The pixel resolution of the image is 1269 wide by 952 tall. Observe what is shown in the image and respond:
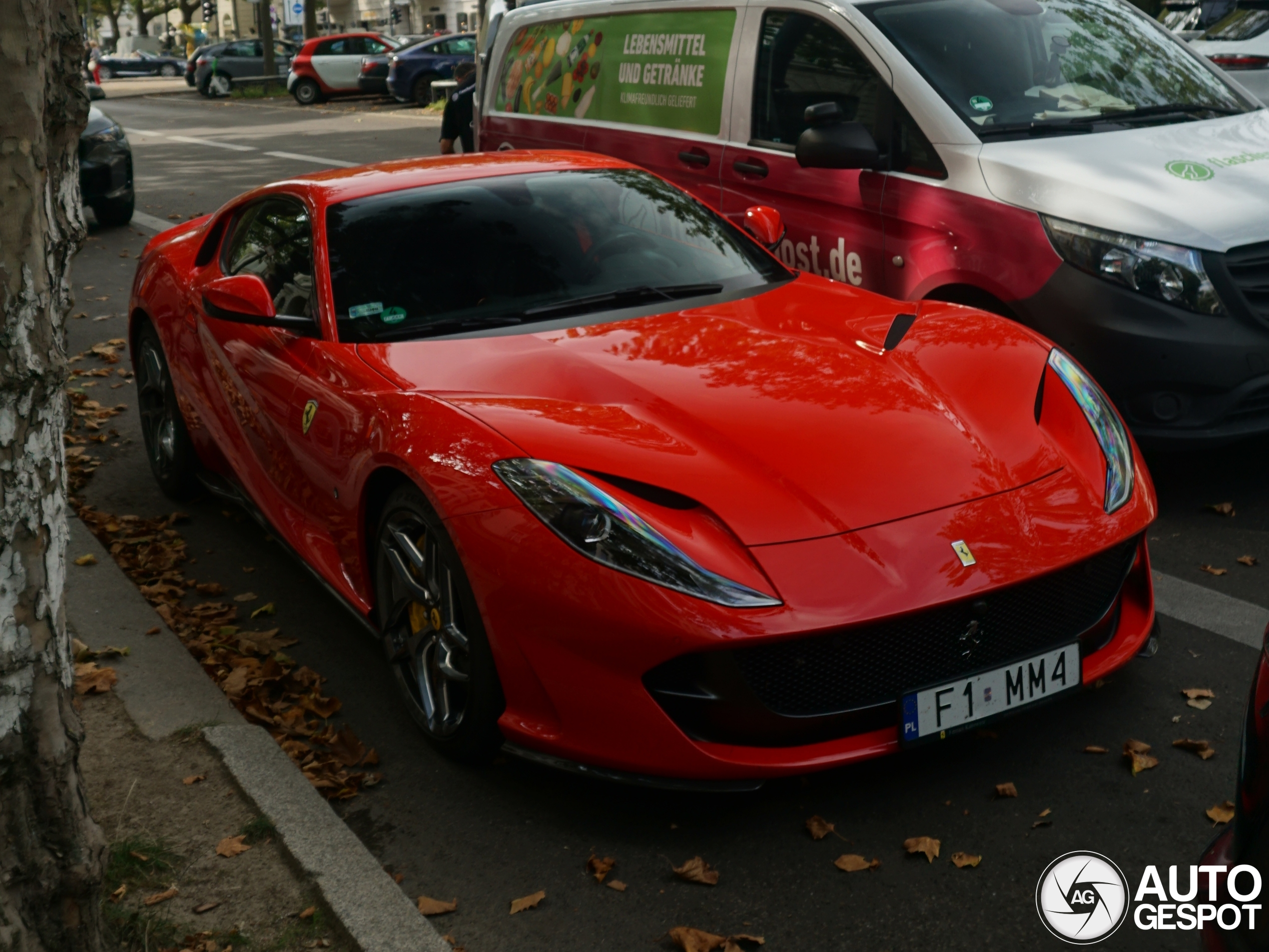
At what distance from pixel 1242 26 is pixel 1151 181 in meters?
7.54

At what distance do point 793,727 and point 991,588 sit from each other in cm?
52

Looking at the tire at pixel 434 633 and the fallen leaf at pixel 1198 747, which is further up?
the tire at pixel 434 633

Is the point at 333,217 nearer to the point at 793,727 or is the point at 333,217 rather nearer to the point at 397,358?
the point at 397,358

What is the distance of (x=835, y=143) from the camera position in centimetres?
560

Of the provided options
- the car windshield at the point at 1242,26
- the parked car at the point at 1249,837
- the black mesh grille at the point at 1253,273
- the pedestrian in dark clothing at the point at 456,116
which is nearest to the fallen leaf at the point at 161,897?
the parked car at the point at 1249,837

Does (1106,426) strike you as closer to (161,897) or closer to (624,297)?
(624,297)

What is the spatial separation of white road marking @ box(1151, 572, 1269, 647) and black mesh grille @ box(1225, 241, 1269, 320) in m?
1.06

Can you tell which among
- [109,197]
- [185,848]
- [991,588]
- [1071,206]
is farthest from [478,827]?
[109,197]

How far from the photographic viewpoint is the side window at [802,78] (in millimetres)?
5879

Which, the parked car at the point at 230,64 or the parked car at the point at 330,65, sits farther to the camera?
the parked car at the point at 230,64

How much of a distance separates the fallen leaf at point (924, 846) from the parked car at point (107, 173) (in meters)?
11.9

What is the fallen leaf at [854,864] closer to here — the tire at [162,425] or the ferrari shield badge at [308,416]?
the ferrari shield badge at [308,416]

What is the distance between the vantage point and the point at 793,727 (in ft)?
9.87

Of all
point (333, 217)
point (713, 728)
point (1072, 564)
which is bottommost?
point (713, 728)
